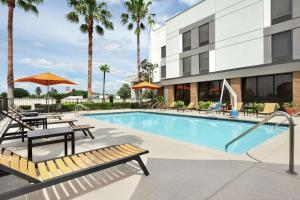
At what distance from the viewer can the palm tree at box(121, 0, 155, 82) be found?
23234 mm

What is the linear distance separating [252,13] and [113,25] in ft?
47.9

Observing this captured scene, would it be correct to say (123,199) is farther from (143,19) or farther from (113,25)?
(143,19)

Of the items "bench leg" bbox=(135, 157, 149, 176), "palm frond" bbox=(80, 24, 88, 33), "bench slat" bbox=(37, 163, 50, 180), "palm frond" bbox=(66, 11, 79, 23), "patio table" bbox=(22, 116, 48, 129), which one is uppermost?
"palm frond" bbox=(66, 11, 79, 23)

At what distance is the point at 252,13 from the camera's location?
15.9 meters

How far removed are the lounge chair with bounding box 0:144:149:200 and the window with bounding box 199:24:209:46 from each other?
19263 mm

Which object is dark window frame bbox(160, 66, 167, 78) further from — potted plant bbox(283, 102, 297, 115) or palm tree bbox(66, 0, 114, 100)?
potted plant bbox(283, 102, 297, 115)

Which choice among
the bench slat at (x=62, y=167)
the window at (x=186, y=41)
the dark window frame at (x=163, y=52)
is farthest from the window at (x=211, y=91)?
the bench slat at (x=62, y=167)

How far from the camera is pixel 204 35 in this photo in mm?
20359

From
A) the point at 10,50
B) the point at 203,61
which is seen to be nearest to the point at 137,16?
the point at 203,61

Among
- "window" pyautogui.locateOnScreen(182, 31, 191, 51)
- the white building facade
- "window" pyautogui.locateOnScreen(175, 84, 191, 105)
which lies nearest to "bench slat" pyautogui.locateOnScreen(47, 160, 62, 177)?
the white building facade

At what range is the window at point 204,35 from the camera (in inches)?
789

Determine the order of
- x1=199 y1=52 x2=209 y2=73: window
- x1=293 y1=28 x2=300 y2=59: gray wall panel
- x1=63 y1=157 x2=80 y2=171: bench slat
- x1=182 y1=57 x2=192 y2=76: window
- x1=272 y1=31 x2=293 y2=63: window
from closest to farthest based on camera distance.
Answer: x1=63 y1=157 x2=80 y2=171: bench slat < x1=293 y1=28 x2=300 y2=59: gray wall panel < x1=272 y1=31 x2=293 y2=63: window < x1=199 y1=52 x2=209 y2=73: window < x1=182 y1=57 x2=192 y2=76: window

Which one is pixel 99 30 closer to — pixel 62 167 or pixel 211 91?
pixel 211 91

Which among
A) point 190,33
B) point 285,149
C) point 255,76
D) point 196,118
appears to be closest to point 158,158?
point 285,149
